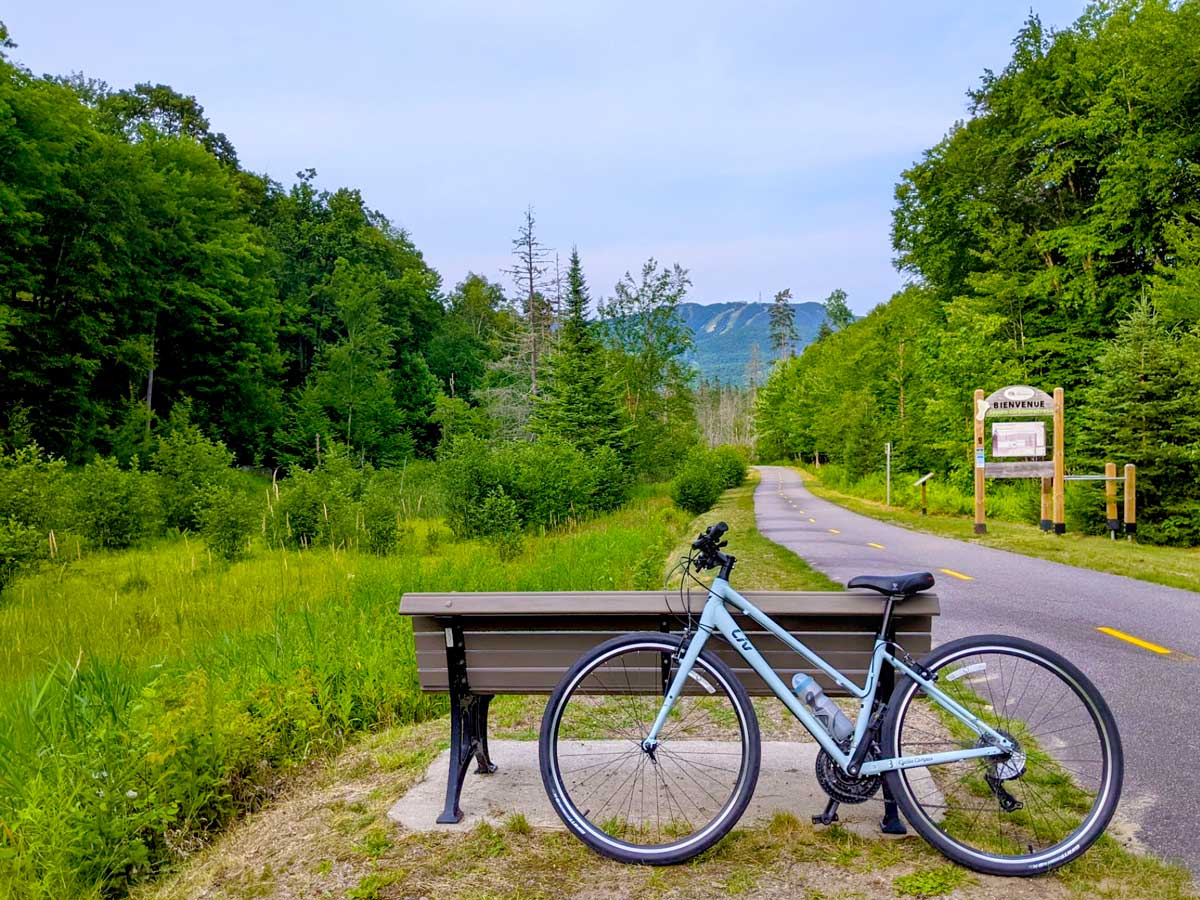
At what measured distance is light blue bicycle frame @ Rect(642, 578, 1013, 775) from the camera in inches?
112

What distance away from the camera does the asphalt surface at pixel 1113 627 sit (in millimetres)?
3641

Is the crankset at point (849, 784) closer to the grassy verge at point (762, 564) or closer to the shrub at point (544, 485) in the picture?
the grassy verge at point (762, 564)

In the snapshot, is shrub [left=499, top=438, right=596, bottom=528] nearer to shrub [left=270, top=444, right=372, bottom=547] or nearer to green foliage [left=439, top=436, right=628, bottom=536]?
green foliage [left=439, top=436, right=628, bottom=536]

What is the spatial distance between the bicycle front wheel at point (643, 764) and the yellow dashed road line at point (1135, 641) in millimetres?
4508

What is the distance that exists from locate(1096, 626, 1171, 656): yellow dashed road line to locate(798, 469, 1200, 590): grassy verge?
322 centimetres

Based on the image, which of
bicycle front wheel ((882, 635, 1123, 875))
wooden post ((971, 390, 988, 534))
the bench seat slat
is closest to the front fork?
the bench seat slat

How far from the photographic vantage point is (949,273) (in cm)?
3145

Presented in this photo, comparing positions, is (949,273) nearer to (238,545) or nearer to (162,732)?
(238,545)

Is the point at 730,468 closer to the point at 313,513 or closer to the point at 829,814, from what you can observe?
the point at 313,513

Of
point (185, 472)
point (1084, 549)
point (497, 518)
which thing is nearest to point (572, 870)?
point (497, 518)

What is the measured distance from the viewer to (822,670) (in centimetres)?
312

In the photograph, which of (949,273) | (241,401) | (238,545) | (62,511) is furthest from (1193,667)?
(241,401)

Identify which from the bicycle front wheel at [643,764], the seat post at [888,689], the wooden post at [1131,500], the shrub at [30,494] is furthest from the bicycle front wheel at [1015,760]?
the wooden post at [1131,500]

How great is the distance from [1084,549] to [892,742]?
12671mm
